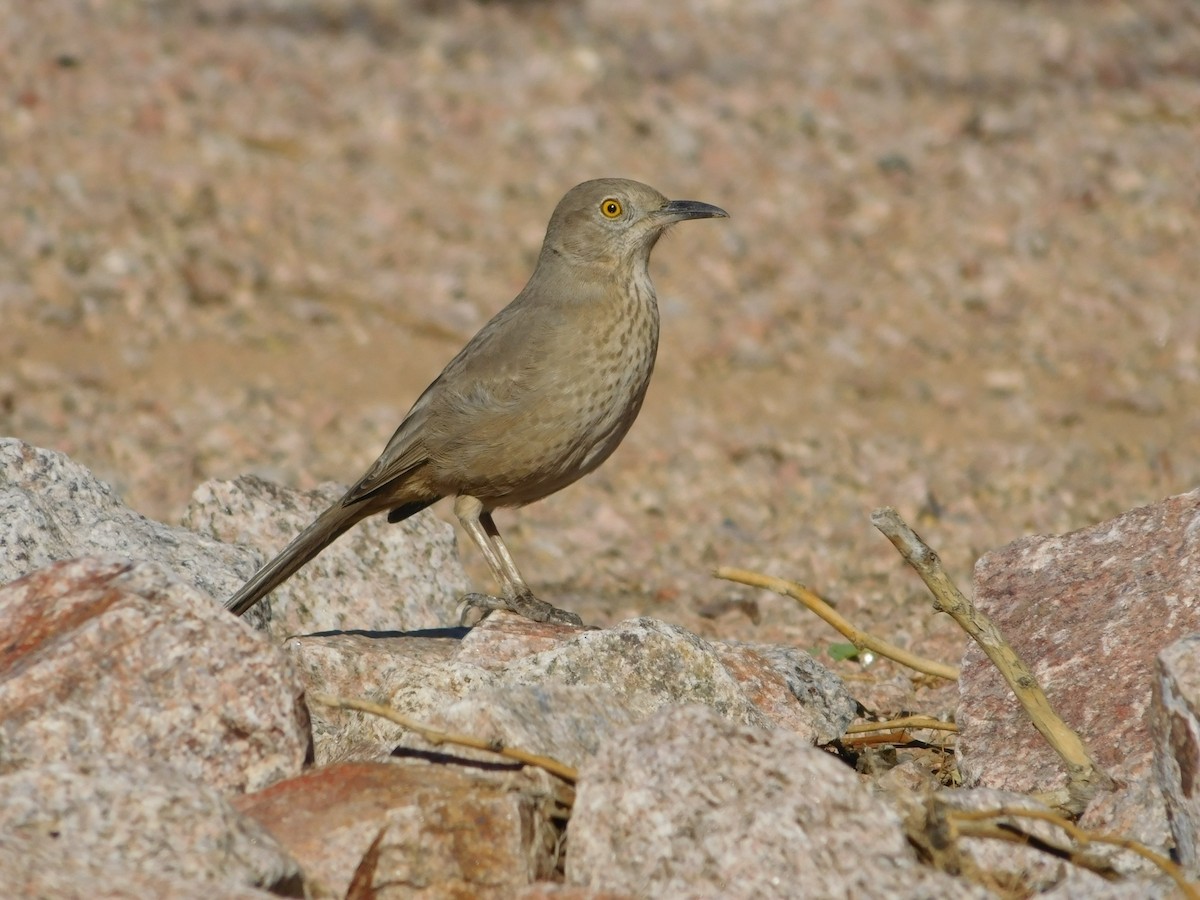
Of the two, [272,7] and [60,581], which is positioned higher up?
[272,7]

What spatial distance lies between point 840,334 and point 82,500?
5.98 m

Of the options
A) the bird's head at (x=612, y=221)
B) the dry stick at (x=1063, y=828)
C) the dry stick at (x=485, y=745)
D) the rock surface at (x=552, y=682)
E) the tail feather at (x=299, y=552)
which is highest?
the bird's head at (x=612, y=221)

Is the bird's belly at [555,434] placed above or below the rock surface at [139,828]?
above

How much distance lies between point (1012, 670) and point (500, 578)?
2363 millimetres

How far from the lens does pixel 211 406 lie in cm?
884

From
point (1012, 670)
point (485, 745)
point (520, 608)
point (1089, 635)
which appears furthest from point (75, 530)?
point (1089, 635)

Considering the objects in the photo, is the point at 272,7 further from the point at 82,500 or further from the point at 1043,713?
the point at 1043,713

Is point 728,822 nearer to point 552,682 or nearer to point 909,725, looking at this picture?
point 552,682

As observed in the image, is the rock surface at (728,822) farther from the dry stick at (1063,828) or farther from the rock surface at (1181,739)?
the rock surface at (1181,739)

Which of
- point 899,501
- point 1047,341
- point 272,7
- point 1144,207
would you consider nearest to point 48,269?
point 272,7

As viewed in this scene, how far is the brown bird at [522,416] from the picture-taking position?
5.72 m

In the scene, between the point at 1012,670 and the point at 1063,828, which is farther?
the point at 1012,670

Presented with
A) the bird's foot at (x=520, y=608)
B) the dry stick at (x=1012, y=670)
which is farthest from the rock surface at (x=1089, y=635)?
the bird's foot at (x=520, y=608)

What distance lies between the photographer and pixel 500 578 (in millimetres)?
5930
